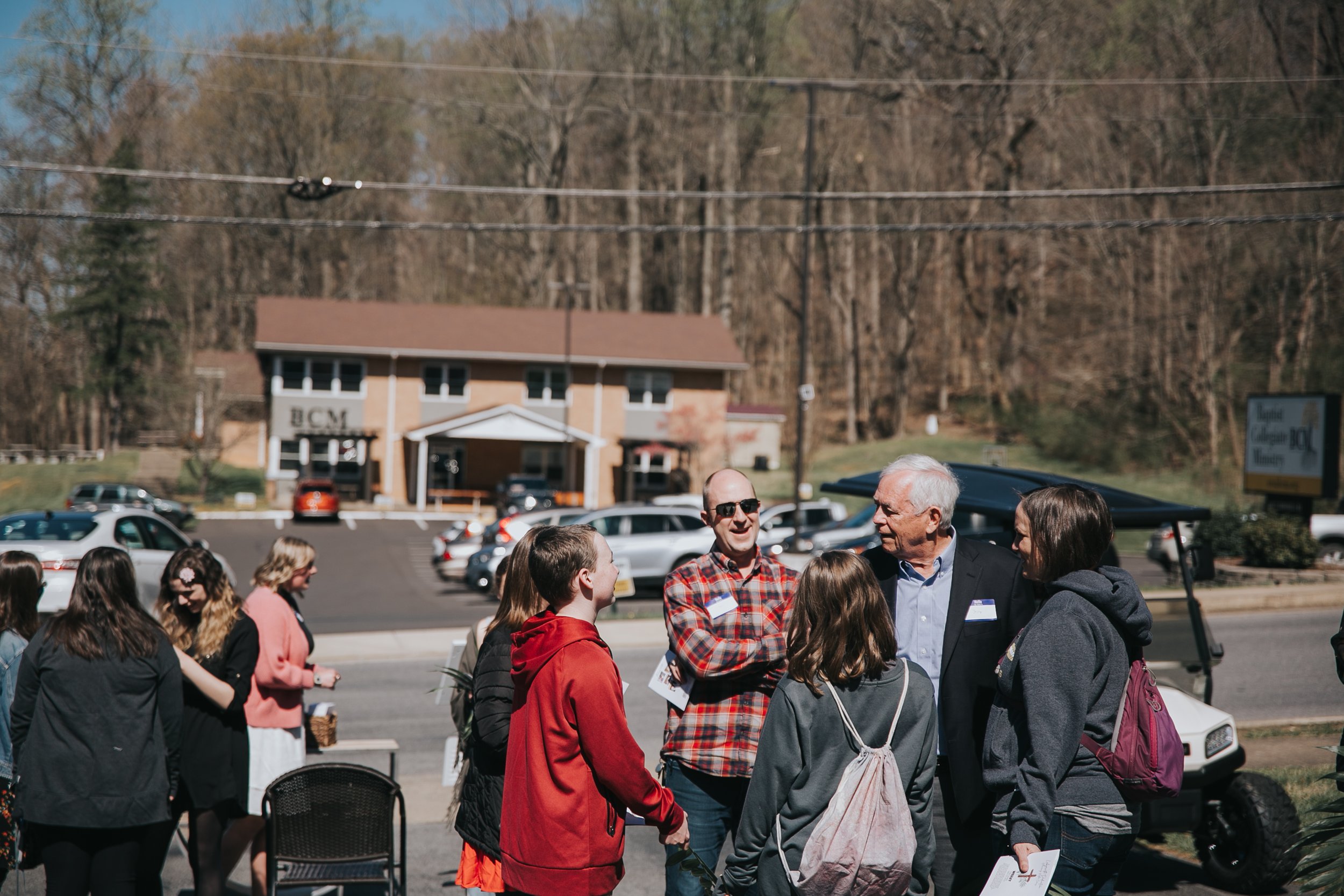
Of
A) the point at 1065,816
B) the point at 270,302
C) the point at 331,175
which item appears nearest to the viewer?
the point at 1065,816

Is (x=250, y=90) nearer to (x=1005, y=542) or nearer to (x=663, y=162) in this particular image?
(x=663, y=162)

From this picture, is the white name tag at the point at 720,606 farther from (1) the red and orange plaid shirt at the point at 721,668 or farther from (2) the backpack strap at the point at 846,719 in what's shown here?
(2) the backpack strap at the point at 846,719

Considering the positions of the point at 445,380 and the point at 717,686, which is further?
the point at 445,380

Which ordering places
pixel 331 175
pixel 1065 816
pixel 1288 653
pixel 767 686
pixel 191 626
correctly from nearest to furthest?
pixel 1065 816 → pixel 767 686 → pixel 191 626 → pixel 1288 653 → pixel 331 175

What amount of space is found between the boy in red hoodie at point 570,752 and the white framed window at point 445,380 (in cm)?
4501

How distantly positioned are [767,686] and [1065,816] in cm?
118

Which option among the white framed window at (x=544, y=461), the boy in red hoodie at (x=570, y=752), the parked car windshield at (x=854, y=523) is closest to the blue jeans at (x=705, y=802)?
the boy in red hoodie at (x=570, y=752)

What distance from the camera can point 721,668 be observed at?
4008 millimetres

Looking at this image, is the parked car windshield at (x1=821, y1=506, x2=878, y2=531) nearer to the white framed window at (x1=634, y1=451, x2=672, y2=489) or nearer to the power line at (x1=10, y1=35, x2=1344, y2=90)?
the power line at (x1=10, y1=35, x2=1344, y2=90)

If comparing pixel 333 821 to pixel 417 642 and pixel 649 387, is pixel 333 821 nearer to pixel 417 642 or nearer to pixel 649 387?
pixel 417 642

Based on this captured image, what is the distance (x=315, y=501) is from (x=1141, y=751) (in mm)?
39157

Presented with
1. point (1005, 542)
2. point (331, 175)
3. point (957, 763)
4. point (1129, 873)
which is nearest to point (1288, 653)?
point (1129, 873)

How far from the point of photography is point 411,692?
12.4m

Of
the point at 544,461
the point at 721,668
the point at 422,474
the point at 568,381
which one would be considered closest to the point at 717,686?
the point at 721,668
